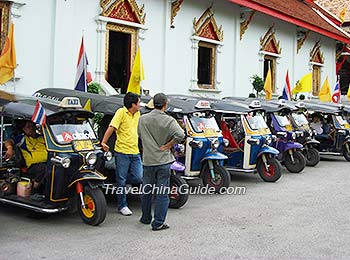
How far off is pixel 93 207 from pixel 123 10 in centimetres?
844

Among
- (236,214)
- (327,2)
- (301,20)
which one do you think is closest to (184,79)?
(301,20)

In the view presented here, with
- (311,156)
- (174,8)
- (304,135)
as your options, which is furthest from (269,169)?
(174,8)

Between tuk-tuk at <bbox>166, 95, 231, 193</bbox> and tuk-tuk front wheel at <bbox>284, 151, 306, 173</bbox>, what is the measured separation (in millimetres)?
3083

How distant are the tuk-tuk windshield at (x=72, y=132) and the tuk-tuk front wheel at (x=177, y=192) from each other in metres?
1.42

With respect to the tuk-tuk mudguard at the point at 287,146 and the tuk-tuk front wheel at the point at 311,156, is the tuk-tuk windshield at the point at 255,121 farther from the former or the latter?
the tuk-tuk front wheel at the point at 311,156

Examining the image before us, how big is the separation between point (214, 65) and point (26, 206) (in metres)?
11.5

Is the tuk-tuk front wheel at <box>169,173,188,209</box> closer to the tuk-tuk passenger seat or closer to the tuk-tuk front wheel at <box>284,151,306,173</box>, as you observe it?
the tuk-tuk passenger seat

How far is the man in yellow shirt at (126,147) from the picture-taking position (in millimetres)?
6930

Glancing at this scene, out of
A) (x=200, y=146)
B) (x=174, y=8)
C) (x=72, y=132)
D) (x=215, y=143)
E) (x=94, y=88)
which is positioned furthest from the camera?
(x=174, y=8)

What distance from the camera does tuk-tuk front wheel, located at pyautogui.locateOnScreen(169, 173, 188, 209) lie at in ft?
24.2

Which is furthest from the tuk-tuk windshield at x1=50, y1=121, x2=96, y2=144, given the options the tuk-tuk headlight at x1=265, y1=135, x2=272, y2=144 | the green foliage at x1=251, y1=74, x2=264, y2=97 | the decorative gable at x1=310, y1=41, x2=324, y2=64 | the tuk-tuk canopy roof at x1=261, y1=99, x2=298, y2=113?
the decorative gable at x1=310, y1=41, x2=324, y2=64

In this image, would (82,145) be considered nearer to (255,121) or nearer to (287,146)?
(255,121)

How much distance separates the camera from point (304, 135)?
475 inches

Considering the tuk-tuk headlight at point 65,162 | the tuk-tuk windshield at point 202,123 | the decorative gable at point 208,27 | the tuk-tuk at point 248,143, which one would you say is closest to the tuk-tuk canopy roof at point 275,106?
the tuk-tuk at point 248,143
